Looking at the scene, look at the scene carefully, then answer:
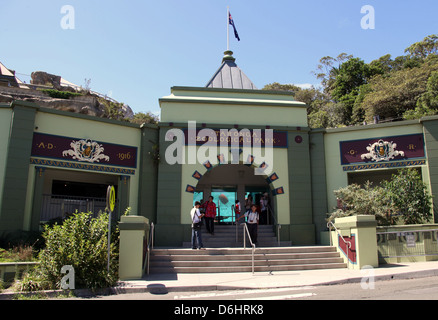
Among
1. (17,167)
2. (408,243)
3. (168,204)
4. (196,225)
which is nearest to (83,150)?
(17,167)

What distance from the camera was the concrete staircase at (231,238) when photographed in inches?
658

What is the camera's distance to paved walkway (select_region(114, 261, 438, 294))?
9.66 metres

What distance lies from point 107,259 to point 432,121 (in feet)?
48.3

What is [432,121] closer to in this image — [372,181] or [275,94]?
[372,181]

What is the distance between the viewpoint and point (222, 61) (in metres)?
23.7

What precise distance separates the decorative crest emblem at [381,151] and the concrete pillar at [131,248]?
11.5 m

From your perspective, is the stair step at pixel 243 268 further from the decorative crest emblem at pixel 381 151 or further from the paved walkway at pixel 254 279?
the decorative crest emblem at pixel 381 151

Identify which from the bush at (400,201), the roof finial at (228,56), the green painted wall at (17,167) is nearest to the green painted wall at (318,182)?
the bush at (400,201)

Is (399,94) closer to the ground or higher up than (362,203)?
higher up

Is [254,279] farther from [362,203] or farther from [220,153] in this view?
[220,153]

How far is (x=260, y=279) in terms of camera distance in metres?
10.9

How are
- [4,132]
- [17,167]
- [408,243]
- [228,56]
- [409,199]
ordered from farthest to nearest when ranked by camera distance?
[228,56] → [409,199] → [4,132] → [17,167] → [408,243]

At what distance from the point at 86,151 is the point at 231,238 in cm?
730
